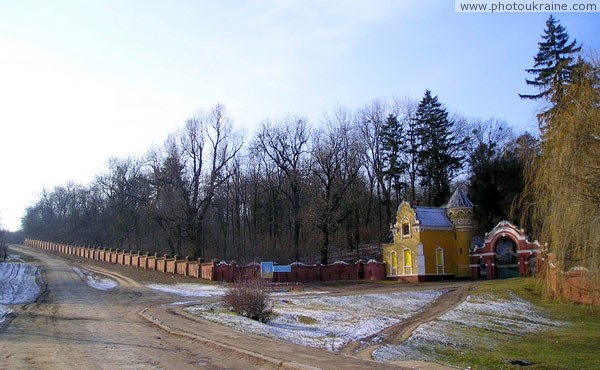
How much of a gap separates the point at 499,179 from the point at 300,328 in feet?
152

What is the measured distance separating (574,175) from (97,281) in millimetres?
38556

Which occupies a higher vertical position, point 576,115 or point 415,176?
point 415,176

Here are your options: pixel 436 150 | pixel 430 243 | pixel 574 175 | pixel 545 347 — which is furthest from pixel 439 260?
pixel 574 175

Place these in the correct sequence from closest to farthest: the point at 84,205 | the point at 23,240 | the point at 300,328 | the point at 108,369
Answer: the point at 108,369 < the point at 300,328 < the point at 84,205 < the point at 23,240

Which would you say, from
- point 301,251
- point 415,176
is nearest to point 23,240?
point 301,251

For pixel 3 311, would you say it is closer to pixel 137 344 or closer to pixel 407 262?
pixel 137 344

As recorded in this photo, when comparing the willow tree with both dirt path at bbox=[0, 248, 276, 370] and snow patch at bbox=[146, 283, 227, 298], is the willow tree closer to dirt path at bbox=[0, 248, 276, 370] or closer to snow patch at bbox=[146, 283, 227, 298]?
dirt path at bbox=[0, 248, 276, 370]

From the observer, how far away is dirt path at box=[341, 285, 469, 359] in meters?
17.1

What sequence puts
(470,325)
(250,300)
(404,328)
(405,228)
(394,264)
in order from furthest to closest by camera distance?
(394,264) → (405,228) → (470,325) → (404,328) → (250,300)

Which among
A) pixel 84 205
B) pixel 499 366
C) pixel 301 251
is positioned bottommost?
pixel 499 366

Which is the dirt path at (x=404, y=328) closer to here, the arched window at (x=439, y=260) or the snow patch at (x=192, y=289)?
the snow patch at (x=192, y=289)

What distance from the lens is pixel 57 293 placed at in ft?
112

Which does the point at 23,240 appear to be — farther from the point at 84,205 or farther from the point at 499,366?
the point at 499,366

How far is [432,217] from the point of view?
5219 centimetres
